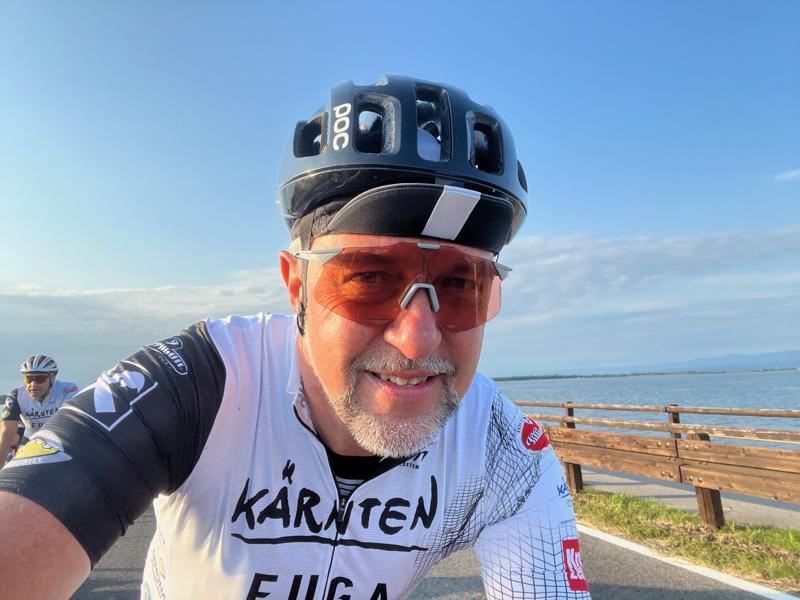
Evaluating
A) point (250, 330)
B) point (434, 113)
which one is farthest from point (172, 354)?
point (434, 113)

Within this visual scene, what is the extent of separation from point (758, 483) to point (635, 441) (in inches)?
70.5

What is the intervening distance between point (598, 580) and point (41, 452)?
4.80 meters

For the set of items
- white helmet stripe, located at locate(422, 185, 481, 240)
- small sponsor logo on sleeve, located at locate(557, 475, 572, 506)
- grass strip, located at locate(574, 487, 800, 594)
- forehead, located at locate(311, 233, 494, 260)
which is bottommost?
grass strip, located at locate(574, 487, 800, 594)

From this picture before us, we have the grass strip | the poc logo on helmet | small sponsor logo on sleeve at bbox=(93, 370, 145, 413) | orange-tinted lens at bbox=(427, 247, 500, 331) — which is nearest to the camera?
small sponsor logo on sleeve at bbox=(93, 370, 145, 413)

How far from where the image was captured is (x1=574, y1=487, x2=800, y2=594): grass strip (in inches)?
190

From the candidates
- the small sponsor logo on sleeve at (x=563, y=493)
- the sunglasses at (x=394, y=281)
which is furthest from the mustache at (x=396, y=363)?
the small sponsor logo on sleeve at (x=563, y=493)

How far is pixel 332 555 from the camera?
1.83 m

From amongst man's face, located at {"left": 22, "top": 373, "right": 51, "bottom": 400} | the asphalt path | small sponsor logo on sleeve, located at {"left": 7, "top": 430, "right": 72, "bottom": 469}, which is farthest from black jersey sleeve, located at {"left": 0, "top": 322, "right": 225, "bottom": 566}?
man's face, located at {"left": 22, "top": 373, "right": 51, "bottom": 400}

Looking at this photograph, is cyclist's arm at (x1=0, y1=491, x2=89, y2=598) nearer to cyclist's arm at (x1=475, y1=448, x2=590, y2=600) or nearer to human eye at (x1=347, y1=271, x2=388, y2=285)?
human eye at (x1=347, y1=271, x2=388, y2=285)

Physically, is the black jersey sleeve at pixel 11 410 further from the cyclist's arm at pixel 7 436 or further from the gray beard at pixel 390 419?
the gray beard at pixel 390 419

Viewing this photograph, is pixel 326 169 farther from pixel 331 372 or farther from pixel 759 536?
pixel 759 536

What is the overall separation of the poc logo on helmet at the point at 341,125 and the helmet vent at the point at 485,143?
51 cm

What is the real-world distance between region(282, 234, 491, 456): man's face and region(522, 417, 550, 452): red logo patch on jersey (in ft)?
1.70

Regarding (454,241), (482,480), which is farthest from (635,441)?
(454,241)
